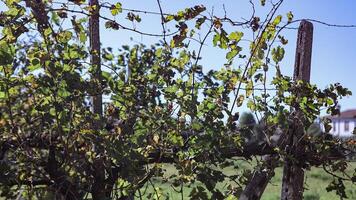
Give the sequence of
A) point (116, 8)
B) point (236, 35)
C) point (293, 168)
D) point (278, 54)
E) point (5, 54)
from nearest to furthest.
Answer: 1. point (5, 54)
2. point (116, 8)
3. point (236, 35)
4. point (278, 54)
5. point (293, 168)

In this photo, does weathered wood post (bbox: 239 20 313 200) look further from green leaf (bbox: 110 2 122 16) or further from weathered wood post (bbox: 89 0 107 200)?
green leaf (bbox: 110 2 122 16)

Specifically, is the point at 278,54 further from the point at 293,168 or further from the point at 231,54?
the point at 293,168

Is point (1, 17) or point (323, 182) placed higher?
point (1, 17)

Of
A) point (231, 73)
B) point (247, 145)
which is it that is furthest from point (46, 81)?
point (247, 145)

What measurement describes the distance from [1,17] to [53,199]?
107 centimetres

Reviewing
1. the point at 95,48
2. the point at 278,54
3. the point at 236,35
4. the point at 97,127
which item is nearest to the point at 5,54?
the point at 97,127

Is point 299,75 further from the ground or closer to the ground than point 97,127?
further from the ground

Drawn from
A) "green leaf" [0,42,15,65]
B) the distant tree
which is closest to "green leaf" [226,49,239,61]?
the distant tree

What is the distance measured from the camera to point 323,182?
35.8 ft

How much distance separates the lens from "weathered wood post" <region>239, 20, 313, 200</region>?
140 inches

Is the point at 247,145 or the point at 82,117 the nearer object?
the point at 82,117

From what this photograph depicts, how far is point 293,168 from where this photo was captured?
368cm

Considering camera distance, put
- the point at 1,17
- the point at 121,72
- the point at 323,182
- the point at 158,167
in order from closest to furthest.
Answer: the point at 1,17, the point at 158,167, the point at 121,72, the point at 323,182

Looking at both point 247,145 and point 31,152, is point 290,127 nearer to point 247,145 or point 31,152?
point 247,145
